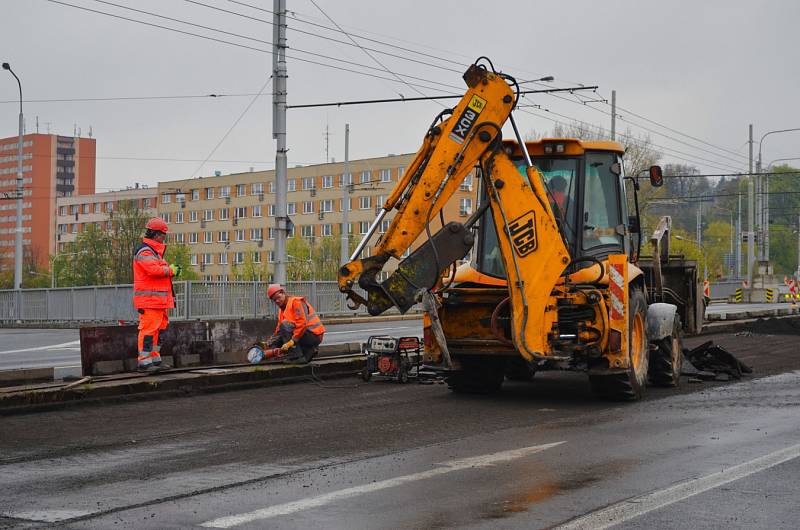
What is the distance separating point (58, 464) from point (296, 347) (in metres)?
7.02

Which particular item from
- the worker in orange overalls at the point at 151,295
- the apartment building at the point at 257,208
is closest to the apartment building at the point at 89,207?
the apartment building at the point at 257,208

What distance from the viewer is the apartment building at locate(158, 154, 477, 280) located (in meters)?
94.1

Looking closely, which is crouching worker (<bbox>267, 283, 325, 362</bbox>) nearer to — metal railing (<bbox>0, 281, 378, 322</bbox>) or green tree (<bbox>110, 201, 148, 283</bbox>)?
metal railing (<bbox>0, 281, 378, 322</bbox>)

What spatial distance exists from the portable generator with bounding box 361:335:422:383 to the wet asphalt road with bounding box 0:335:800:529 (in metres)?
1.38

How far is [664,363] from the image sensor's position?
14.0 meters

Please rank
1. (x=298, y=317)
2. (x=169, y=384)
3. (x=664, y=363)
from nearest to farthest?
1. (x=169, y=384)
2. (x=664, y=363)
3. (x=298, y=317)

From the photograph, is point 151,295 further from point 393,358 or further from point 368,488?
point 368,488

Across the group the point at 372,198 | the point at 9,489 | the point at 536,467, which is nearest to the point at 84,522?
the point at 9,489

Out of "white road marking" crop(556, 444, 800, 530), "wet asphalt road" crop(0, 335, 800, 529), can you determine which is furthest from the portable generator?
"white road marking" crop(556, 444, 800, 530)

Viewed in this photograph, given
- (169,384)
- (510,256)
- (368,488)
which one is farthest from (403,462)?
(169,384)

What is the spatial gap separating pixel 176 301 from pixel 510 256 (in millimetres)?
22607

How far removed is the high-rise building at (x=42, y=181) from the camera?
166875mm

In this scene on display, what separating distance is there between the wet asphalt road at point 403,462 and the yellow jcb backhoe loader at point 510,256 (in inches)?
26.1

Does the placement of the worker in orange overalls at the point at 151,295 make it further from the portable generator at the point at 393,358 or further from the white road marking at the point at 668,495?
the white road marking at the point at 668,495
